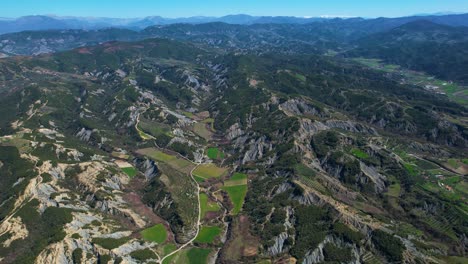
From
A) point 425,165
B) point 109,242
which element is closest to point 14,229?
point 109,242

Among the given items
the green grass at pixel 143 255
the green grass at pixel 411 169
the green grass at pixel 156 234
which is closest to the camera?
the green grass at pixel 143 255

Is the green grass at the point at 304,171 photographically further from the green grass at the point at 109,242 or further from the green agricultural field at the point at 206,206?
the green grass at the point at 109,242

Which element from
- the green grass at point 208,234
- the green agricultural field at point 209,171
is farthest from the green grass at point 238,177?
the green grass at point 208,234

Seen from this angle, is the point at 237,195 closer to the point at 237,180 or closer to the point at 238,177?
the point at 237,180

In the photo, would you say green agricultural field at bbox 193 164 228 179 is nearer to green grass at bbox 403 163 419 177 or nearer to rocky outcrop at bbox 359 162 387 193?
rocky outcrop at bbox 359 162 387 193

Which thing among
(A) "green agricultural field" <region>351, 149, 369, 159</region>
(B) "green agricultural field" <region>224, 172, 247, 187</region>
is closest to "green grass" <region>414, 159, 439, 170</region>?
(A) "green agricultural field" <region>351, 149, 369, 159</region>
